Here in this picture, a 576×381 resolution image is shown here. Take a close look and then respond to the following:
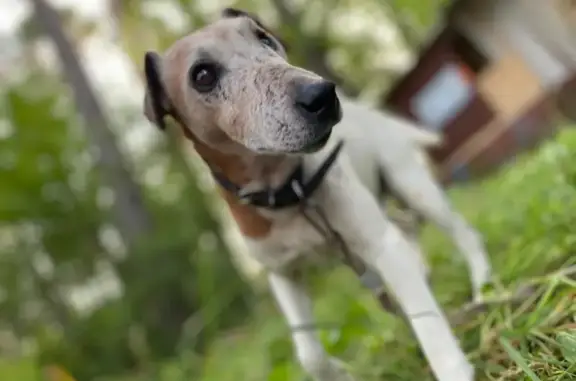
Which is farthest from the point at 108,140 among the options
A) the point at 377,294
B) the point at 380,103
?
the point at 377,294

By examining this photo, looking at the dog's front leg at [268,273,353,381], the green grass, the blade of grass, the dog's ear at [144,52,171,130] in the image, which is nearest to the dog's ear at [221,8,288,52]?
the dog's ear at [144,52,171,130]

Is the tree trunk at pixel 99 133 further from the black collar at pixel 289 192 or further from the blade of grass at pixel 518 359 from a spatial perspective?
the blade of grass at pixel 518 359

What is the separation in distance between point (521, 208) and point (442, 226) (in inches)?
26.3

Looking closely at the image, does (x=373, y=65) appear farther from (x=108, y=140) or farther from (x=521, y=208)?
(x=521, y=208)

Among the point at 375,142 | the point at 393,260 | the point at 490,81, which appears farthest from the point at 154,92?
the point at 490,81

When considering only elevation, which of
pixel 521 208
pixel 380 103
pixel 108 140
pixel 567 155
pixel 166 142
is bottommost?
pixel 166 142

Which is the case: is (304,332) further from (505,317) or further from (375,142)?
(375,142)

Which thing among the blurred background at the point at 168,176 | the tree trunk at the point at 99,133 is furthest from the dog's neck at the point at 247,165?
the tree trunk at the point at 99,133

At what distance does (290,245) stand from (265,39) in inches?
19.6

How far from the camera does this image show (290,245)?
1.86 metres

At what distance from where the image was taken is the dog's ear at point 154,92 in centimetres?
176

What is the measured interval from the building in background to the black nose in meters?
5.31

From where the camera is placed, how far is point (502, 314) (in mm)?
1960

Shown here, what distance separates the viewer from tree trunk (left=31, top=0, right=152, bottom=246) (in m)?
7.66
